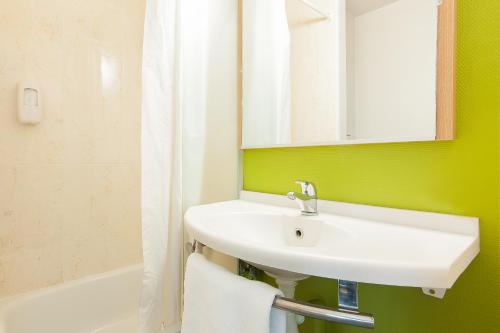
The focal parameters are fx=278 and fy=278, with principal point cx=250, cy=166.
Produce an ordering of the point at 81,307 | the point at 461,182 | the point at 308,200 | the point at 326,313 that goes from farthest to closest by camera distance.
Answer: the point at 81,307 < the point at 308,200 < the point at 461,182 < the point at 326,313

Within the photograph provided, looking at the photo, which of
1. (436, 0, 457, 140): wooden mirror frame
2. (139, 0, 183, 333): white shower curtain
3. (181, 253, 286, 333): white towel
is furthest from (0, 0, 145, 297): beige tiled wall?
(436, 0, 457, 140): wooden mirror frame

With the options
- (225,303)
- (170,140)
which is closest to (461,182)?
(225,303)

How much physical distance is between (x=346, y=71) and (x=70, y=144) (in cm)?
126

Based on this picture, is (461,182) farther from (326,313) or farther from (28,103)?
(28,103)

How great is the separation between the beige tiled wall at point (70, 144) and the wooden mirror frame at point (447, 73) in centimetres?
140

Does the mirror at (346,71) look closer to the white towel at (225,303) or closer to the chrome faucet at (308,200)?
the chrome faucet at (308,200)

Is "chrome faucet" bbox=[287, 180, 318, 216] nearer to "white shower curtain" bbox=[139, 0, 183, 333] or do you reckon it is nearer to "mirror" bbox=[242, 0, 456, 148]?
"mirror" bbox=[242, 0, 456, 148]

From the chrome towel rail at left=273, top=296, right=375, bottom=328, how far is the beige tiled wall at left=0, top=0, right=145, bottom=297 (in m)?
1.22

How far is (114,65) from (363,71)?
1.24 meters

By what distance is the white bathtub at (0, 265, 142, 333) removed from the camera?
1.14 m

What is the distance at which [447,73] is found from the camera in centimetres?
68

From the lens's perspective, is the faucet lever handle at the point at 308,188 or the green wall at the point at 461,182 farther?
the faucet lever handle at the point at 308,188

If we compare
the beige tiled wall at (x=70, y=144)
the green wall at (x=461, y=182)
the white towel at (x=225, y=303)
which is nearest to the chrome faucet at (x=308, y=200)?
the green wall at (x=461, y=182)

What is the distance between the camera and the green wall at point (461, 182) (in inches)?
24.9
